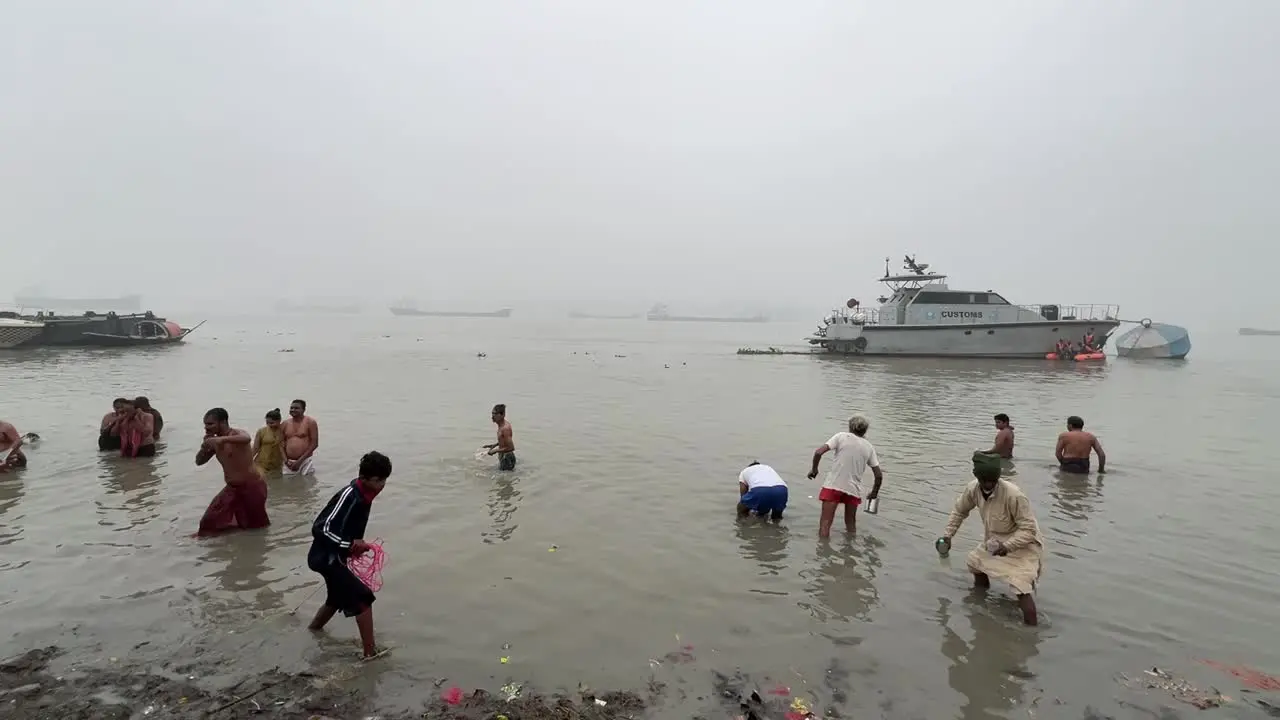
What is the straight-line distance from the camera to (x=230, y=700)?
14.0 feet

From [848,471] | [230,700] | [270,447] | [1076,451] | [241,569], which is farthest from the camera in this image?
[1076,451]

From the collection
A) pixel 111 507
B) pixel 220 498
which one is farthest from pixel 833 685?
pixel 111 507

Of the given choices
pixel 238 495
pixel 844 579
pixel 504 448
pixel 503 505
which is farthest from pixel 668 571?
pixel 238 495

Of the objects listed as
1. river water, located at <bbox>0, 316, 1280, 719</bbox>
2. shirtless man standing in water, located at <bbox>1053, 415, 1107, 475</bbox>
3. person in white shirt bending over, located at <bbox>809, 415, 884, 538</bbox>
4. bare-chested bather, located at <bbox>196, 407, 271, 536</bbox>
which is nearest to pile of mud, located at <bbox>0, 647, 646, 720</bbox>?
river water, located at <bbox>0, 316, 1280, 719</bbox>

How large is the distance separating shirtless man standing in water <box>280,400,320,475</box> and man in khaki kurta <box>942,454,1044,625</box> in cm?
951

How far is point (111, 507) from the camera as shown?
852cm

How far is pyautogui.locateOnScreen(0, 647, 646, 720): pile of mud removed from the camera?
13.5 ft

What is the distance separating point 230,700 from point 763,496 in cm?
601

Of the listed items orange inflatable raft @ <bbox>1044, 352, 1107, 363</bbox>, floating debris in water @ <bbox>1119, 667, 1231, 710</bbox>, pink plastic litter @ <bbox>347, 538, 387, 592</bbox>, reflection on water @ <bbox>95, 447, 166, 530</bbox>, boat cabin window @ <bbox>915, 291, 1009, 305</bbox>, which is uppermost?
boat cabin window @ <bbox>915, 291, 1009, 305</bbox>

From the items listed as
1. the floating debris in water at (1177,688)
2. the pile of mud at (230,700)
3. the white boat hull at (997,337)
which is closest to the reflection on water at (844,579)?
the floating debris in water at (1177,688)

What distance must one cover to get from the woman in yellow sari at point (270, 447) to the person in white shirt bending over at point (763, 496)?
24.2 feet

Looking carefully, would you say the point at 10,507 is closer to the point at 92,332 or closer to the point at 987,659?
the point at 987,659

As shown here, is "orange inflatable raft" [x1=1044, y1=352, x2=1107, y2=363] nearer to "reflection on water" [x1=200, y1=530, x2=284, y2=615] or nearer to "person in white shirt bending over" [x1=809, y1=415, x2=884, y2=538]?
"person in white shirt bending over" [x1=809, y1=415, x2=884, y2=538]

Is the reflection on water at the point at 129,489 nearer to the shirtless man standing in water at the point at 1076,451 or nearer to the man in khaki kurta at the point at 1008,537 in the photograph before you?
the man in khaki kurta at the point at 1008,537
